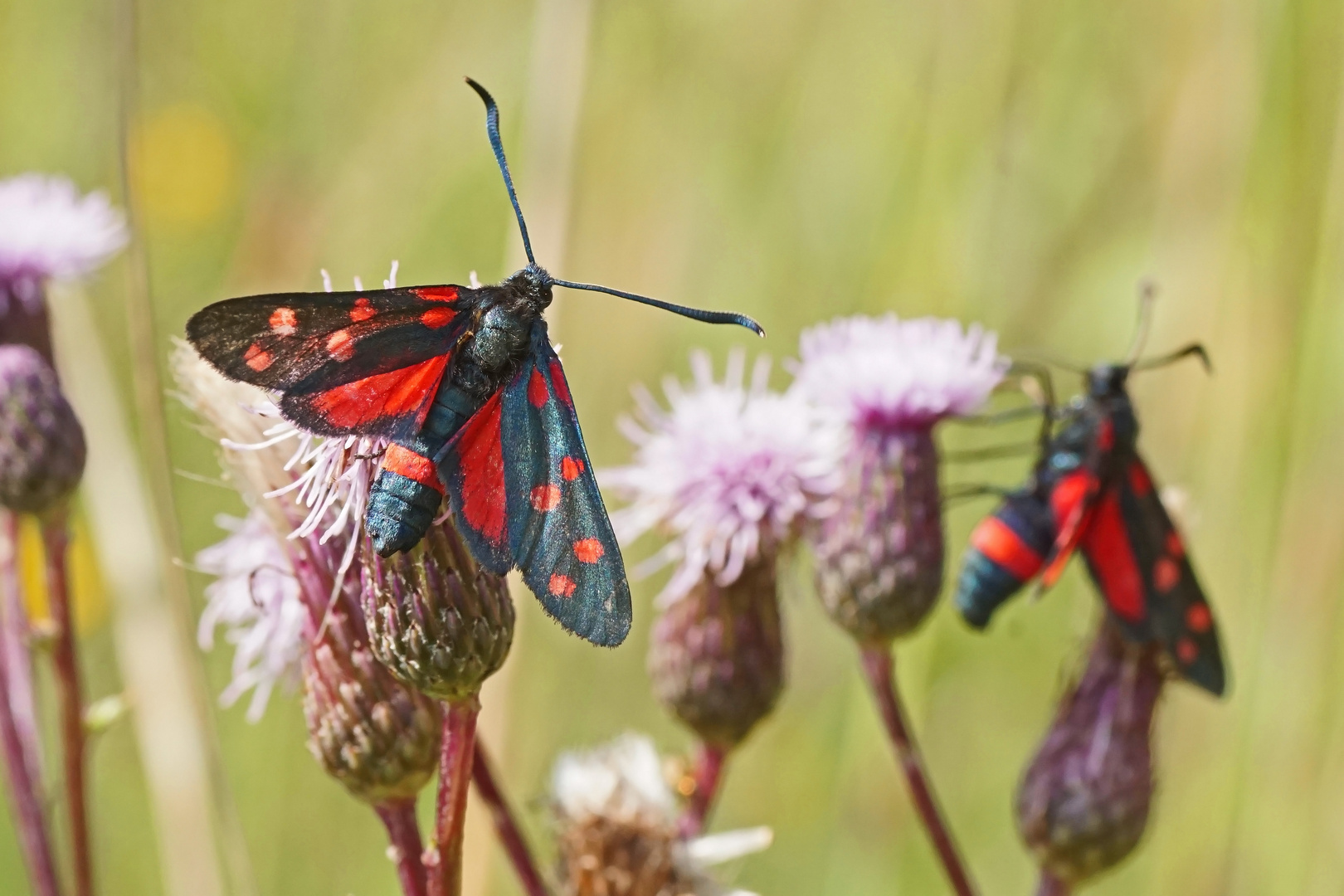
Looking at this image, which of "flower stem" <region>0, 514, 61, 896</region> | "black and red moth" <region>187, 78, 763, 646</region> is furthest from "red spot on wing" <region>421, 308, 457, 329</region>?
"flower stem" <region>0, 514, 61, 896</region>

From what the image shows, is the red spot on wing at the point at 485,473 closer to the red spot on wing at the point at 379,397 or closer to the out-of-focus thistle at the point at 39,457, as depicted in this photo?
the red spot on wing at the point at 379,397

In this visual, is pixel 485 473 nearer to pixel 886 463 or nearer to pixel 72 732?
pixel 72 732

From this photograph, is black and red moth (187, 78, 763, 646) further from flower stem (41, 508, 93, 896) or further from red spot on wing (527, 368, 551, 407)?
flower stem (41, 508, 93, 896)

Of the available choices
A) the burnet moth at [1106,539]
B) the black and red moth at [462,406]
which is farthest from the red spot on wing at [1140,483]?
the black and red moth at [462,406]

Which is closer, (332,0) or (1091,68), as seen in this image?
(1091,68)

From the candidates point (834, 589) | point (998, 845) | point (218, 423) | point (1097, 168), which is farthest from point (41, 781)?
point (1097, 168)

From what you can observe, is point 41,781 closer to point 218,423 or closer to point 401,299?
point 218,423

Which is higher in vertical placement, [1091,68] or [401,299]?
[1091,68]
